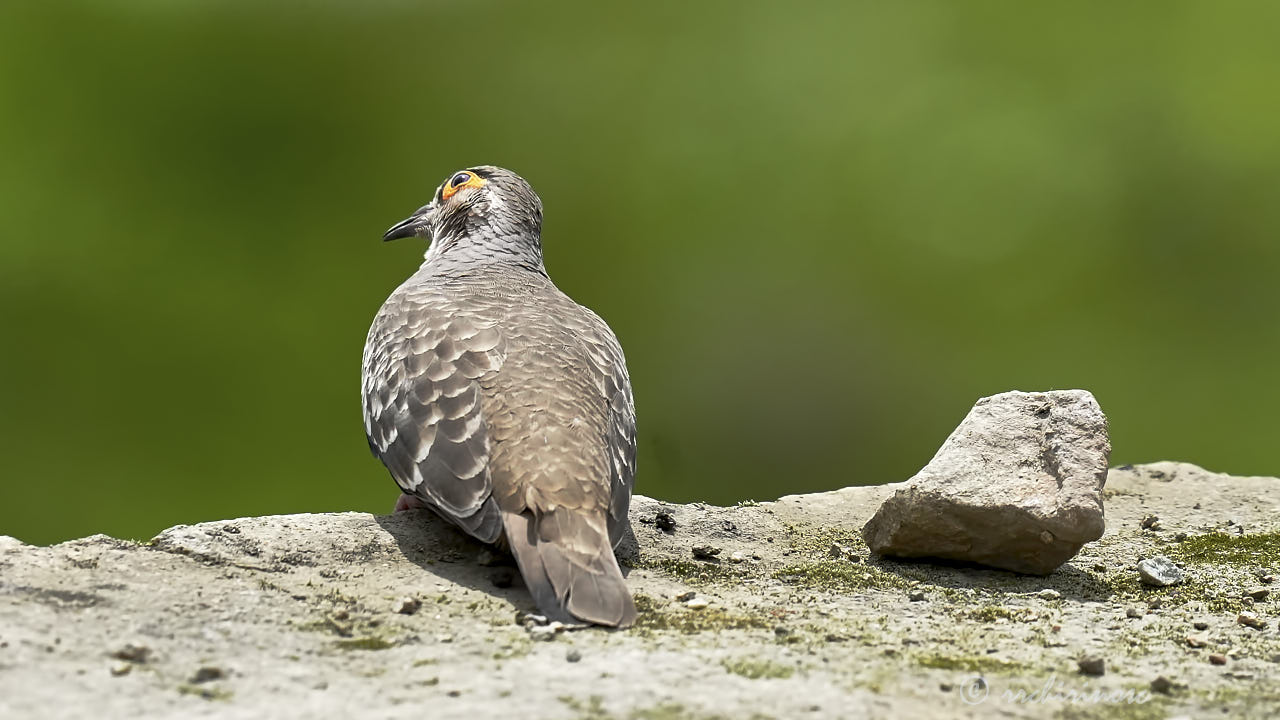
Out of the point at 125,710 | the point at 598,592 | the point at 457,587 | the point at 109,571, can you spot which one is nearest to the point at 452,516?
the point at 457,587

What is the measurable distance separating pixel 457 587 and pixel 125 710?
177 centimetres

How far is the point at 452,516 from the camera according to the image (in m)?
5.28

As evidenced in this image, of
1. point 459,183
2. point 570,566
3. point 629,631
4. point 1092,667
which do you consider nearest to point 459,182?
point 459,183

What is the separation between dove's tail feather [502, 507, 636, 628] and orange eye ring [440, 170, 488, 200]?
3.40 metres

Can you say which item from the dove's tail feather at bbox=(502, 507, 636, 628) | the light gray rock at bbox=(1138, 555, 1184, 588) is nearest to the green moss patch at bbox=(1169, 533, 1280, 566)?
the light gray rock at bbox=(1138, 555, 1184, 588)

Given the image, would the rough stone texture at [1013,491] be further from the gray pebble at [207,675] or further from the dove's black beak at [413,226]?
the dove's black beak at [413,226]

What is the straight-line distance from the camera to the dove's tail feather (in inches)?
180

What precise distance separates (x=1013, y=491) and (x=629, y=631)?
2.15m

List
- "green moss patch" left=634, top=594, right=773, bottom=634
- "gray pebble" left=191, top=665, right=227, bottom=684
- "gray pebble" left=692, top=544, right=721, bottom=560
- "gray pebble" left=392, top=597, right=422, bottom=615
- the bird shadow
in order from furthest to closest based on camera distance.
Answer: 1. "gray pebble" left=692, top=544, right=721, bottom=560
2. the bird shadow
3. "gray pebble" left=392, top=597, right=422, bottom=615
4. "green moss patch" left=634, top=594, right=773, bottom=634
5. "gray pebble" left=191, top=665, right=227, bottom=684

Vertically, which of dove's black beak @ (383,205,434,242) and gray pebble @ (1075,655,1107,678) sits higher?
dove's black beak @ (383,205,434,242)

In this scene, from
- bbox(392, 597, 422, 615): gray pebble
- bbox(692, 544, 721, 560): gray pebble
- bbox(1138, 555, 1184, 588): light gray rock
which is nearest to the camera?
bbox(392, 597, 422, 615): gray pebble

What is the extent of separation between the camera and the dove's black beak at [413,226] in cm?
827

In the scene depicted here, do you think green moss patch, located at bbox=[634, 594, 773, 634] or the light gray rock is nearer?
green moss patch, located at bbox=[634, 594, 773, 634]

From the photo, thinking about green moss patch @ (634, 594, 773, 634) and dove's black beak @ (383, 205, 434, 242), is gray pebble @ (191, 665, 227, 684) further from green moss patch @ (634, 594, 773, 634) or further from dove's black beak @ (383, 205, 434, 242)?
dove's black beak @ (383, 205, 434, 242)
